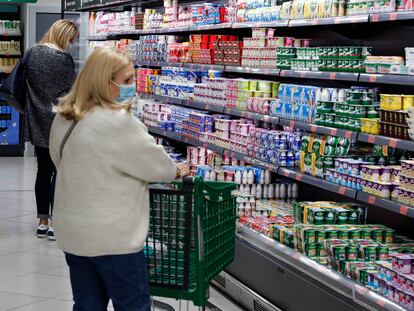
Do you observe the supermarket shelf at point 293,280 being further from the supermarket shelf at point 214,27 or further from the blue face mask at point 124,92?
the supermarket shelf at point 214,27

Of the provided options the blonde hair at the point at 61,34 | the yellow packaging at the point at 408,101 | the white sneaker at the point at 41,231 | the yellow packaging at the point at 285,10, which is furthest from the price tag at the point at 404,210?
the white sneaker at the point at 41,231

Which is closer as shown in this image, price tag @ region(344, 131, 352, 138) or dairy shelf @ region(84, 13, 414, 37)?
dairy shelf @ region(84, 13, 414, 37)

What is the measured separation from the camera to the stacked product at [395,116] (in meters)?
4.80

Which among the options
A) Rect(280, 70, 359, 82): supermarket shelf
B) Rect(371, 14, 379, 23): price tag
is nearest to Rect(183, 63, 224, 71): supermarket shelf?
Rect(280, 70, 359, 82): supermarket shelf

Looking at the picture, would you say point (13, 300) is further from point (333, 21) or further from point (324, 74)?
point (333, 21)

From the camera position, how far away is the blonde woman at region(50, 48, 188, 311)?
3400 millimetres

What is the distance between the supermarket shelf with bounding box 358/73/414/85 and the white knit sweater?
5.82 ft

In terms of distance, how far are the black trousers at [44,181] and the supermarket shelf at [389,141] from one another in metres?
3.17

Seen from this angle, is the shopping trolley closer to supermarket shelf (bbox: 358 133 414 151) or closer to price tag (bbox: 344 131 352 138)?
supermarket shelf (bbox: 358 133 414 151)

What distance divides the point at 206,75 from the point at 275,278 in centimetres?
329

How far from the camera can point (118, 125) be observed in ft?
11.1

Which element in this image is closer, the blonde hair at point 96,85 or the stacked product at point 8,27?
the blonde hair at point 96,85

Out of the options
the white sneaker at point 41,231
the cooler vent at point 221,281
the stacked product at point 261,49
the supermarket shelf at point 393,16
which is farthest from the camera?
the white sneaker at point 41,231

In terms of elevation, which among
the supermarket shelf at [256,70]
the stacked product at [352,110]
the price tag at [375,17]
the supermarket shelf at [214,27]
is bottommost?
the stacked product at [352,110]
